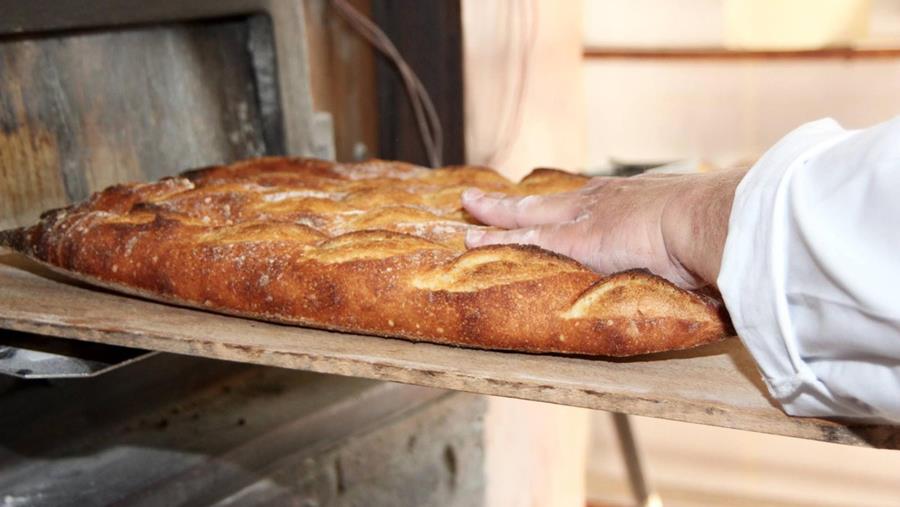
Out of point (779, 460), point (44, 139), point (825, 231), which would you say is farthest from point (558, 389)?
point (779, 460)

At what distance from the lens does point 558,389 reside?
0.96 meters

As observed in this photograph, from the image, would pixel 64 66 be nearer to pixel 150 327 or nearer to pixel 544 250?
pixel 150 327

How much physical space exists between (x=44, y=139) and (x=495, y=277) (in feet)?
3.22

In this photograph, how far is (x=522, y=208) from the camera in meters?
1.27

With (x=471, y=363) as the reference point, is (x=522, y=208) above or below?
above

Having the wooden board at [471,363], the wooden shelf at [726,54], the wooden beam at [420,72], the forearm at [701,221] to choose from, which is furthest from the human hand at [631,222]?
the wooden shelf at [726,54]

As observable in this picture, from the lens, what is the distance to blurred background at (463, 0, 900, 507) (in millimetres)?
2920

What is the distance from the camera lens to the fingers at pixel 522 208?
48.7 inches

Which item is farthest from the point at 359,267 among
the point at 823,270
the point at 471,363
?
the point at 823,270

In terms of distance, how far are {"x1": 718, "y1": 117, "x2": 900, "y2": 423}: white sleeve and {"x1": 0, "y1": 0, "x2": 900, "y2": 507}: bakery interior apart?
0.06m

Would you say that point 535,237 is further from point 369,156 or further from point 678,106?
point 678,106

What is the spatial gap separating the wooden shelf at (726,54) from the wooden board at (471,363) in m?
2.62

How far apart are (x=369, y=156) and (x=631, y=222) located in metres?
1.66

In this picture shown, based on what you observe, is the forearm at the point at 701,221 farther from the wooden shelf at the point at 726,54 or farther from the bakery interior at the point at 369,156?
the wooden shelf at the point at 726,54
